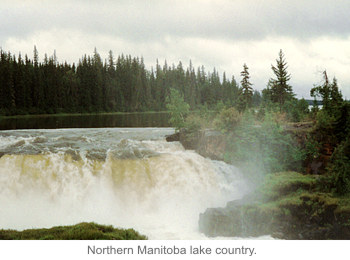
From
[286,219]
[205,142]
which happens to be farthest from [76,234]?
[205,142]

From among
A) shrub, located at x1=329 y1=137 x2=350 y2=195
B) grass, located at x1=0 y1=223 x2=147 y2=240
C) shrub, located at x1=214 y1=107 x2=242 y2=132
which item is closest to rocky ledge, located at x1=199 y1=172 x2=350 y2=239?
shrub, located at x1=329 y1=137 x2=350 y2=195

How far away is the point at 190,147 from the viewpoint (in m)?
17.7

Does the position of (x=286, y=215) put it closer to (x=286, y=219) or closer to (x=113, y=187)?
(x=286, y=219)

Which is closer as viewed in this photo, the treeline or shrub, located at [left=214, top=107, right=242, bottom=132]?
Result: shrub, located at [left=214, top=107, right=242, bottom=132]

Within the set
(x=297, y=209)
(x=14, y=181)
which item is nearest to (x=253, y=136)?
(x=297, y=209)

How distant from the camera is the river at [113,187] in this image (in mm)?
11711

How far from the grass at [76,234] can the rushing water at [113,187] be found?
1760mm

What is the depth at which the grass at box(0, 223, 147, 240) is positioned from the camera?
8164 millimetres

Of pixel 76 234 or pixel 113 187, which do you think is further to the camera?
pixel 113 187

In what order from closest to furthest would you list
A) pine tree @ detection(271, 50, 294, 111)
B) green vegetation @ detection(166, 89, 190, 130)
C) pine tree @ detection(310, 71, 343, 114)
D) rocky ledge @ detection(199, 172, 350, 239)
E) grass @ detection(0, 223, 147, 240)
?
grass @ detection(0, 223, 147, 240), rocky ledge @ detection(199, 172, 350, 239), pine tree @ detection(310, 71, 343, 114), green vegetation @ detection(166, 89, 190, 130), pine tree @ detection(271, 50, 294, 111)

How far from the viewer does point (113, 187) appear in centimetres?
1338

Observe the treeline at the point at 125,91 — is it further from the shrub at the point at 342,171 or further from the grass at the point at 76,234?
the grass at the point at 76,234

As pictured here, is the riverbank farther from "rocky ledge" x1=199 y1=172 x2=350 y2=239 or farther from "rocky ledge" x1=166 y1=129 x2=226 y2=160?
"rocky ledge" x1=166 y1=129 x2=226 y2=160
